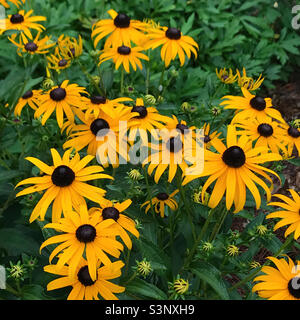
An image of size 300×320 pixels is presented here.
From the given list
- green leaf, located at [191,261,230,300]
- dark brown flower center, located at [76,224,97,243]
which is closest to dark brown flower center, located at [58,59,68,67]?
dark brown flower center, located at [76,224,97,243]

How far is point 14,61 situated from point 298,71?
253cm

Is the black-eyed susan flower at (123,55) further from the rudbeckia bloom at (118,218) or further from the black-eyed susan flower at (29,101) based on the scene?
the rudbeckia bloom at (118,218)

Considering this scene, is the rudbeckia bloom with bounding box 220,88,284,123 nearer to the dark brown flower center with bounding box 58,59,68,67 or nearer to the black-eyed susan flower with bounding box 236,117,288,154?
the black-eyed susan flower with bounding box 236,117,288,154

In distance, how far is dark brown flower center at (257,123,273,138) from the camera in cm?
145

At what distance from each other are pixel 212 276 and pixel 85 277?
41 cm

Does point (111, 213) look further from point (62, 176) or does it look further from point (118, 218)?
point (62, 176)

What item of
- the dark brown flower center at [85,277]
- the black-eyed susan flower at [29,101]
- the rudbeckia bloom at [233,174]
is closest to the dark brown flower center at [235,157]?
the rudbeckia bloom at [233,174]

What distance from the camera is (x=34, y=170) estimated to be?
1.58 meters

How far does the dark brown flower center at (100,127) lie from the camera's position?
55.7 inches

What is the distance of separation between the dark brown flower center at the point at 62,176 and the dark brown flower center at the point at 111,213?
0.14 meters

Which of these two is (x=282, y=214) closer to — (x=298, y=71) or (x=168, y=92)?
(x=168, y=92)
